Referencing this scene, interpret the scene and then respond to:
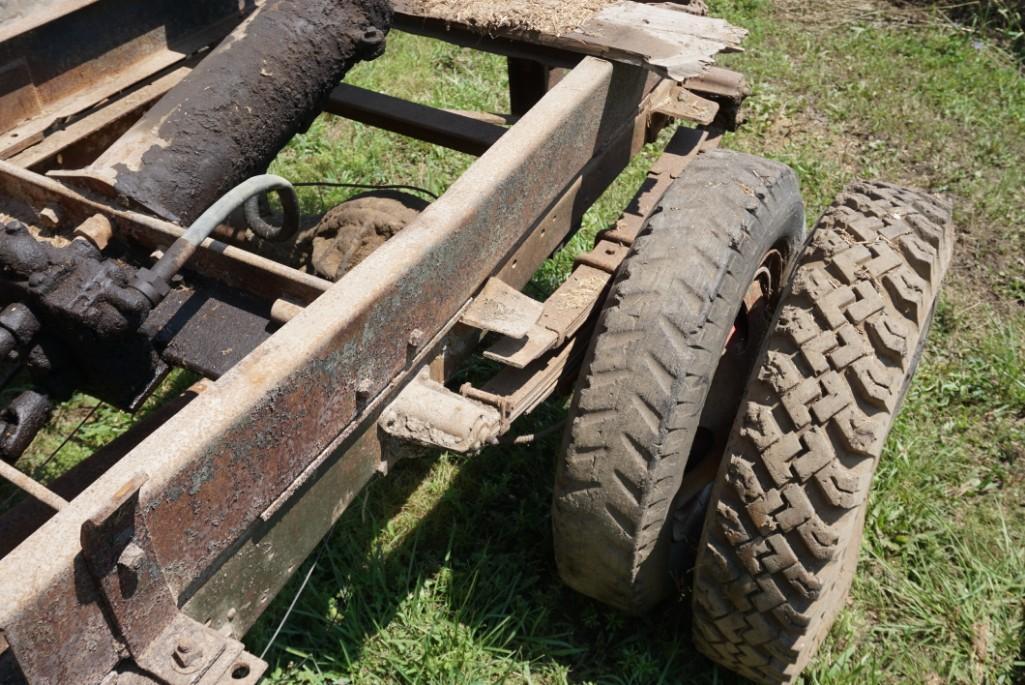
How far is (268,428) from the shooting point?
165 centimetres

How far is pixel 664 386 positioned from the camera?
214 cm

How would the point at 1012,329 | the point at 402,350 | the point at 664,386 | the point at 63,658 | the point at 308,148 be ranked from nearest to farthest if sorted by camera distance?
1. the point at 63,658
2. the point at 402,350
3. the point at 664,386
4. the point at 1012,329
5. the point at 308,148

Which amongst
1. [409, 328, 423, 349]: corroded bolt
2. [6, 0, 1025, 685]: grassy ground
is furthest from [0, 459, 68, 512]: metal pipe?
[6, 0, 1025, 685]: grassy ground

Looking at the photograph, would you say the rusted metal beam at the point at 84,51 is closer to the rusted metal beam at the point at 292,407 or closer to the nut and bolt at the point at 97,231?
the nut and bolt at the point at 97,231

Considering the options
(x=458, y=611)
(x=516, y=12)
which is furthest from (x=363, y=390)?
(x=516, y=12)

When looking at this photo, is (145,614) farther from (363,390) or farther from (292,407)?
(363,390)

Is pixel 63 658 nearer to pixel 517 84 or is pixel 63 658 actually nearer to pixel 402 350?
pixel 402 350

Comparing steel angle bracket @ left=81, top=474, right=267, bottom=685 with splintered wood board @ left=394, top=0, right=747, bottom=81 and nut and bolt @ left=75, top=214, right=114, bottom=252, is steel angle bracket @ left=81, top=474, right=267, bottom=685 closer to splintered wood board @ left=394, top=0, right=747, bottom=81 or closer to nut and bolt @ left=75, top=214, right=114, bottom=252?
nut and bolt @ left=75, top=214, right=114, bottom=252

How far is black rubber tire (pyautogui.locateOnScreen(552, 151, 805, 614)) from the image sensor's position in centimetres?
216

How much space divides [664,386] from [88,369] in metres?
1.34

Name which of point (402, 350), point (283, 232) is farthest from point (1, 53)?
point (402, 350)

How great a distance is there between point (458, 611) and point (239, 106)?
64.6 inches

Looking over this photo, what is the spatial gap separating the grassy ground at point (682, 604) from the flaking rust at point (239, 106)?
3.30 feet

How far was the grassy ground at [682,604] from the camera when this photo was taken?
112 inches
